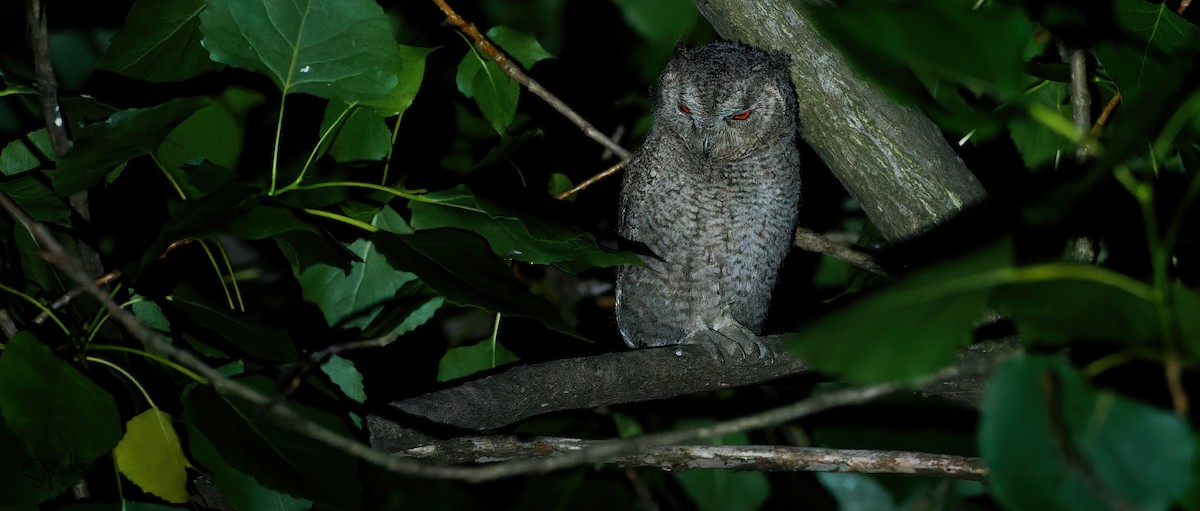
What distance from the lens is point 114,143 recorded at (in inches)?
49.4

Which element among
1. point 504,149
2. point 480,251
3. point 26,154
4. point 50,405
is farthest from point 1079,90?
point 26,154

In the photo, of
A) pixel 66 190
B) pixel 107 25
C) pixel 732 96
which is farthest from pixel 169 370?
pixel 732 96

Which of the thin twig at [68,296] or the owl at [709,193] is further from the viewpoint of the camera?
the owl at [709,193]

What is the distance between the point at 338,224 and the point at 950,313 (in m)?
1.61

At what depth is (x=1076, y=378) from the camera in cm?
69

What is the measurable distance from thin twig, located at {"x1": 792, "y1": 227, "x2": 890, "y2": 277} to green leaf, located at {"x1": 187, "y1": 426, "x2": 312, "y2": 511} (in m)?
1.44

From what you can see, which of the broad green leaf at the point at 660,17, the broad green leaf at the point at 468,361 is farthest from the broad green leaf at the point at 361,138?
the broad green leaf at the point at 660,17

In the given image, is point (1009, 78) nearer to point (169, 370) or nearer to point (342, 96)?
point (342, 96)

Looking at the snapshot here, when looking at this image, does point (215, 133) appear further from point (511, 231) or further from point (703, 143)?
point (703, 143)

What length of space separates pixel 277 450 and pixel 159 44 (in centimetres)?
85

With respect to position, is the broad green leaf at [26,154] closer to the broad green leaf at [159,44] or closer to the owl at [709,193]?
the broad green leaf at [159,44]

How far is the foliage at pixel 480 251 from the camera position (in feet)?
2.32

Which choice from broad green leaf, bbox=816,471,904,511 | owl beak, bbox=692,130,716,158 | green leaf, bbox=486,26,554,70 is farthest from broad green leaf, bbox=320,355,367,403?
broad green leaf, bbox=816,471,904,511

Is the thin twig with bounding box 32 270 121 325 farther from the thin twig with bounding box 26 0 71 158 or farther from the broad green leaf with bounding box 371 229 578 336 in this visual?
the broad green leaf with bounding box 371 229 578 336
